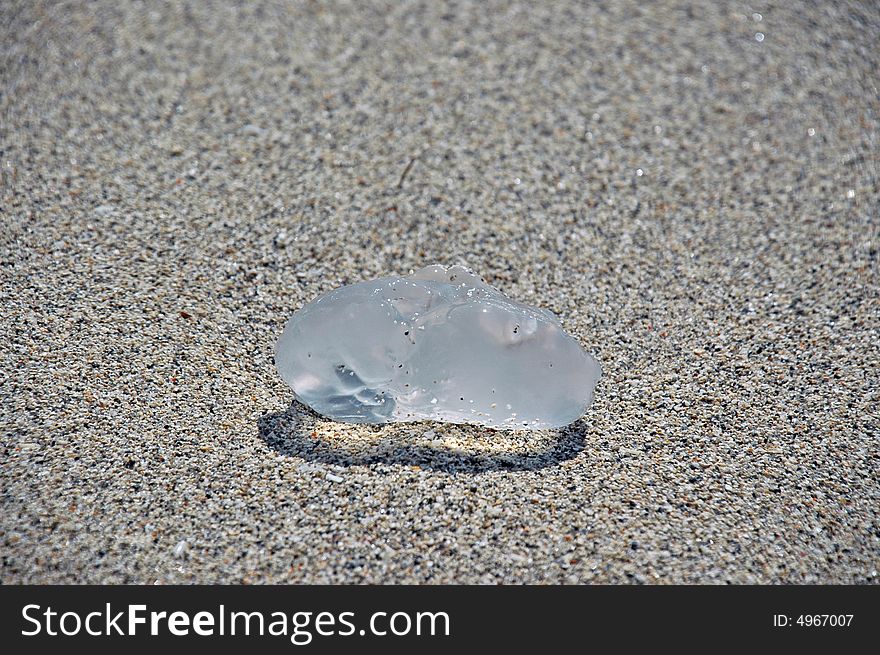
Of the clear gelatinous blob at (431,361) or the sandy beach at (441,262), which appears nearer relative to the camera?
the sandy beach at (441,262)

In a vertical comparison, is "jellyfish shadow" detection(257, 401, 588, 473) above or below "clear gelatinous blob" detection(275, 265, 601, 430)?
below

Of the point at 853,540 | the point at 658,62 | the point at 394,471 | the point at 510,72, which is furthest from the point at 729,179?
the point at 394,471

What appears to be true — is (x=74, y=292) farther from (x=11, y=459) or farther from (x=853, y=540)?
(x=853, y=540)

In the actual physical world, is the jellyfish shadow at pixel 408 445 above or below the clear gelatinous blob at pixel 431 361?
below

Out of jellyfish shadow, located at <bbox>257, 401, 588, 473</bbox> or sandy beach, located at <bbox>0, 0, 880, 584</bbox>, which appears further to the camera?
jellyfish shadow, located at <bbox>257, 401, 588, 473</bbox>

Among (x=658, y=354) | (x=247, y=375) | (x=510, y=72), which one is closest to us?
(x=247, y=375)

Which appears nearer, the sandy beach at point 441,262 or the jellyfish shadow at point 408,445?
the sandy beach at point 441,262

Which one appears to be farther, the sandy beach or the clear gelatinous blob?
the clear gelatinous blob
